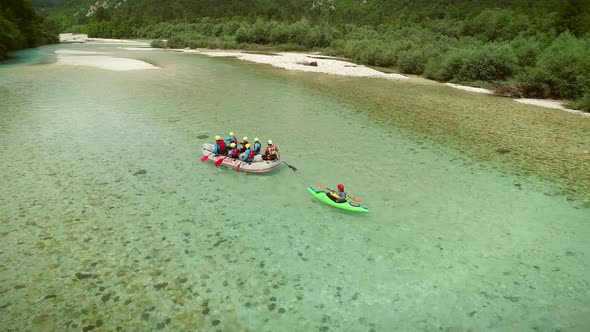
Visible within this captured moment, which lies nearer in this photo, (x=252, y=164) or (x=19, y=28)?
(x=252, y=164)

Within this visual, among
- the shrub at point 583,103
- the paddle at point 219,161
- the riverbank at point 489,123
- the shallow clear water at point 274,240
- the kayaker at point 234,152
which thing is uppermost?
→ the shrub at point 583,103

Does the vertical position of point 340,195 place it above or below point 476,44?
below

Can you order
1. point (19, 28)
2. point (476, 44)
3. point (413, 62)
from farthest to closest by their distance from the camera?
point (19, 28), point (476, 44), point (413, 62)

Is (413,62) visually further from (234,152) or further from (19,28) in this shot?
(19,28)

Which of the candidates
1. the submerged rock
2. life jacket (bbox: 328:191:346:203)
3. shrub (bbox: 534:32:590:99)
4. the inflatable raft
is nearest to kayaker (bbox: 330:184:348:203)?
life jacket (bbox: 328:191:346:203)

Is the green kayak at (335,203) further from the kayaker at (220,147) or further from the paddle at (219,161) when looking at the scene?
the kayaker at (220,147)

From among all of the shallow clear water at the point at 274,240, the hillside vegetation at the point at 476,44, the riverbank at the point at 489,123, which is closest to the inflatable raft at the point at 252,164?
the shallow clear water at the point at 274,240

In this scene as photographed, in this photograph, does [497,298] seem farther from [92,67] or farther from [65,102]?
[92,67]

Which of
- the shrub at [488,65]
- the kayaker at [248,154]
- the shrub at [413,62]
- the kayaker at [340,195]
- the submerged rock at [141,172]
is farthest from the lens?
the shrub at [413,62]

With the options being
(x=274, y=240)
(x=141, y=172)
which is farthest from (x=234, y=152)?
(x=274, y=240)
